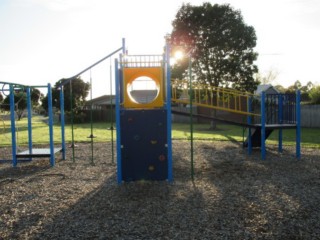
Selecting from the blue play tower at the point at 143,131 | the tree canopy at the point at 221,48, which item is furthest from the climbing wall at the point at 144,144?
the tree canopy at the point at 221,48

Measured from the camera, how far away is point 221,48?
2214 cm

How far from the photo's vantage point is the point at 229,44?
2216 cm

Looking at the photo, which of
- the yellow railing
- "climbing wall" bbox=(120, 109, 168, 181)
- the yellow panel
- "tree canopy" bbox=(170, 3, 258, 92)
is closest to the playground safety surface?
"climbing wall" bbox=(120, 109, 168, 181)

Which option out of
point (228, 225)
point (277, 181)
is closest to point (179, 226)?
point (228, 225)

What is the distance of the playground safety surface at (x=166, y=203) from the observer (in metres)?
3.57

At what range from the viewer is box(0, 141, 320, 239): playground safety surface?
3.57 metres

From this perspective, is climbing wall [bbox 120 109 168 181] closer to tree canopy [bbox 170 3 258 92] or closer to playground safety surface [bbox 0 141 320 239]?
playground safety surface [bbox 0 141 320 239]

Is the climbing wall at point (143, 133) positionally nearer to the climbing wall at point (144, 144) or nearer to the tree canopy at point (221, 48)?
the climbing wall at point (144, 144)

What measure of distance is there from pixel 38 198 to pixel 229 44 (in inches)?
768

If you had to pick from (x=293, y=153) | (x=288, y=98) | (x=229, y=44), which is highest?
(x=229, y=44)

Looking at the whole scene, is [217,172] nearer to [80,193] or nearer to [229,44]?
[80,193]

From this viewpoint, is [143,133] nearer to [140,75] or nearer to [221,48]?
[140,75]

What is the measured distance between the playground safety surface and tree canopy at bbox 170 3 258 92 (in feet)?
49.8

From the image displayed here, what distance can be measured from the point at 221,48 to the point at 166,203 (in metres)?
19.0
